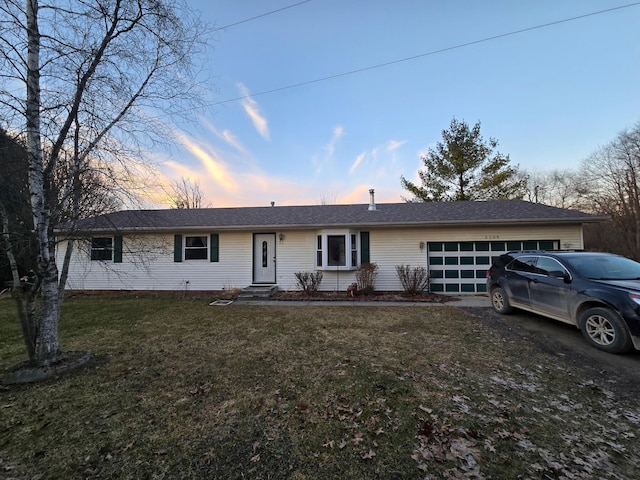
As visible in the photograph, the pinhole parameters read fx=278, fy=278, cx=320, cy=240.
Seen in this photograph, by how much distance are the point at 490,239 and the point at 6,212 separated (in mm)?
12259

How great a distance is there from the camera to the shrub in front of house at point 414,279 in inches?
395

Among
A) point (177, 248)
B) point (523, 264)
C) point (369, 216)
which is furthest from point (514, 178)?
point (177, 248)

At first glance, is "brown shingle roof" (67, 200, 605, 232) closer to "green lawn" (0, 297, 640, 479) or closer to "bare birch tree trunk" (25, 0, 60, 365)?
"bare birch tree trunk" (25, 0, 60, 365)

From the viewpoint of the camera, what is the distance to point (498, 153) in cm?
1908

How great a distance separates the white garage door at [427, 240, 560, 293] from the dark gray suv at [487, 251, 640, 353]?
358cm

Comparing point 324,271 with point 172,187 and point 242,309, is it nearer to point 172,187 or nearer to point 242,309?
point 242,309

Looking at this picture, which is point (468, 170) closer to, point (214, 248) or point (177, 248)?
point (214, 248)

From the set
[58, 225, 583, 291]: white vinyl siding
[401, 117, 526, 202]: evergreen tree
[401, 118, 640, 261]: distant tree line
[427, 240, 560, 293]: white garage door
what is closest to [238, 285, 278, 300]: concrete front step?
[58, 225, 583, 291]: white vinyl siding

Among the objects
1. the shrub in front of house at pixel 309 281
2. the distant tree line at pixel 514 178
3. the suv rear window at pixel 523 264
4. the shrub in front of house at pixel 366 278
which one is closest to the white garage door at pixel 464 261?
the shrub in front of house at pixel 366 278

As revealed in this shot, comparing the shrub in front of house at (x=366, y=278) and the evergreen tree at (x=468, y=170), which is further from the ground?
the evergreen tree at (x=468, y=170)

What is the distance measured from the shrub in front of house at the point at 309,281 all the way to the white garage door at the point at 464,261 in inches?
166

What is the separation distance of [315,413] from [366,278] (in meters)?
7.62

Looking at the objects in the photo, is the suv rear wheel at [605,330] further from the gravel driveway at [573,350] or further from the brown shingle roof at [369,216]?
the brown shingle roof at [369,216]

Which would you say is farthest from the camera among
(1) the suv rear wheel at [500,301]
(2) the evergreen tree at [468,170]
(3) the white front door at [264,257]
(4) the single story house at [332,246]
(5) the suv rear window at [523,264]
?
(2) the evergreen tree at [468,170]
